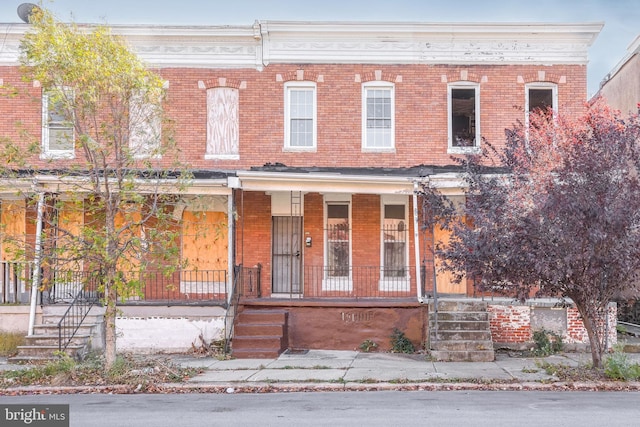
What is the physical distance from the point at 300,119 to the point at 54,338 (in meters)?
8.16

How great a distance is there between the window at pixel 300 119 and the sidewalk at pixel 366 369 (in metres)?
5.85

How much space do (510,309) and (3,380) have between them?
1053 cm

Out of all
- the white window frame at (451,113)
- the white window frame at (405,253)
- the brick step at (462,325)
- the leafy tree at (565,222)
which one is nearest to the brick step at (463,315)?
the brick step at (462,325)

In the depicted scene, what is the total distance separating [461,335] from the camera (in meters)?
13.8

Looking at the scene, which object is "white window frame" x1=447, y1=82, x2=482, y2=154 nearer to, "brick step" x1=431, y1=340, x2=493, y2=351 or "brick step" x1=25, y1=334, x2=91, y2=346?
"brick step" x1=431, y1=340, x2=493, y2=351

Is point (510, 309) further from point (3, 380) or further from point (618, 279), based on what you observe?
point (3, 380)

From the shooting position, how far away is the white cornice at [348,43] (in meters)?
17.2

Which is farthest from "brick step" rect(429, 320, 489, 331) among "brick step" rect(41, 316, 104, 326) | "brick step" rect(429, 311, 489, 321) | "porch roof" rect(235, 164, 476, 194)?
"brick step" rect(41, 316, 104, 326)

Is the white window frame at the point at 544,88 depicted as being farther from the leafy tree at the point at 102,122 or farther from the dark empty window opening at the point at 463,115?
the leafy tree at the point at 102,122

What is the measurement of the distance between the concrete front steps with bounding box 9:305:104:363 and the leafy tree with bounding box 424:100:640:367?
7953 mm

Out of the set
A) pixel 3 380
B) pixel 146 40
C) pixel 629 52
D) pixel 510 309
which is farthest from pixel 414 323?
pixel 629 52

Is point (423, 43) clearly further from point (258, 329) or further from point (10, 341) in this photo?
point (10, 341)

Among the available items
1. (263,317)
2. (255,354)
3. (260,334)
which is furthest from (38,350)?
(263,317)

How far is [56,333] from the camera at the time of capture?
14.5 metres
